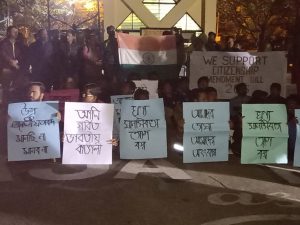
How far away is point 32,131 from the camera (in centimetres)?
704

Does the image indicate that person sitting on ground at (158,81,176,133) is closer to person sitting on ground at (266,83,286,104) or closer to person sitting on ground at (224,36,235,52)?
person sitting on ground at (266,83,286,104)

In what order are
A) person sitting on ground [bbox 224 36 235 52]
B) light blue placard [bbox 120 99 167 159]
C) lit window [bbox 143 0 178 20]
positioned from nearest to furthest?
light blue placard [bbox 120 99 167 159]
person sitting on ground [bbox 224 36 235 52]
lit window [bbox 143 0 178 20]

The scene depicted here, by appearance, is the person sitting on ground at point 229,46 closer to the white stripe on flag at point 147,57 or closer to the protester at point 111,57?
the white stripe on flag at point 147,57

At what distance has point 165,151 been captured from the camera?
23.7 feet

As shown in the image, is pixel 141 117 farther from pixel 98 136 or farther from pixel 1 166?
pixel 1 166

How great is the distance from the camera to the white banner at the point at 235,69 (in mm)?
10344

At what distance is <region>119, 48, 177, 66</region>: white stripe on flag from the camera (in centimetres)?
1084

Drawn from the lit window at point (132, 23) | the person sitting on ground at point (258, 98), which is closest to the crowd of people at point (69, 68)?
the person sitting on ground at point (258, 98)

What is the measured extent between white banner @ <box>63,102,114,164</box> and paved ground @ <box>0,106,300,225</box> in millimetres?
148

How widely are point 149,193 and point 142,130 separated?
144 cm

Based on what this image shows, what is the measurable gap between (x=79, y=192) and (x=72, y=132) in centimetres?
124

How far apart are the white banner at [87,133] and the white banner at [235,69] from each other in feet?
12.0

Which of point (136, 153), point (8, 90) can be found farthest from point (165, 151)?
point (8, 90)

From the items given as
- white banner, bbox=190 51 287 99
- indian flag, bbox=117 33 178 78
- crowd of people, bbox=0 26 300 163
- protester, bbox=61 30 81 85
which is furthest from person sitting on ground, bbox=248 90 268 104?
protester, bbox=61 30 81 85
